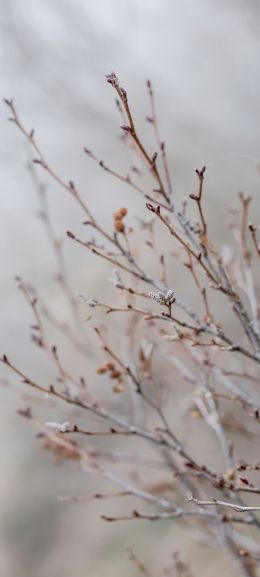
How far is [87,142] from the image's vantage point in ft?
17.9

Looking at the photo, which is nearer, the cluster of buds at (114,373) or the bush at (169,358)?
the bush at (169,358)

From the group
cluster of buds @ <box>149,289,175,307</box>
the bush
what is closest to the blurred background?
the bush

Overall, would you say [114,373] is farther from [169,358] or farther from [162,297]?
[162,297]

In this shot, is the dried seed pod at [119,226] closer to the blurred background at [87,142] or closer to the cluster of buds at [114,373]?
the cluster of buds at [114,373]

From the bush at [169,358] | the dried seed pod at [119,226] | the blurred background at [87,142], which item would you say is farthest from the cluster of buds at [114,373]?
the blurred background at [87,142]

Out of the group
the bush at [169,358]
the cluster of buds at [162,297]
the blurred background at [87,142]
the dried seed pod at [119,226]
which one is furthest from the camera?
the blurred background at [87,142]

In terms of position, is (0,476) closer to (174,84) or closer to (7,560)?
(7,560)

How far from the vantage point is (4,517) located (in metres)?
6.30

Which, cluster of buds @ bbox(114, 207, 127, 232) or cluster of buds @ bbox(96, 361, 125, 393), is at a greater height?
cluster of buds @ bbox(114, 207, 127, 232)

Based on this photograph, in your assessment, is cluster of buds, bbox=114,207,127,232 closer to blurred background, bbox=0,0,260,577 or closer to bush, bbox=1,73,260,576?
bush, bbox=1,73,260,576

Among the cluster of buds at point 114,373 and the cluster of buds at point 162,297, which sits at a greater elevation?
the cluster of buds at point 162,297

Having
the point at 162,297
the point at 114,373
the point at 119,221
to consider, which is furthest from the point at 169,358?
the point at 162,297

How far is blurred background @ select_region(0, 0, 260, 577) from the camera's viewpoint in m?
3.65

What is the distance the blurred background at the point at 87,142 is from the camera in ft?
12.0
